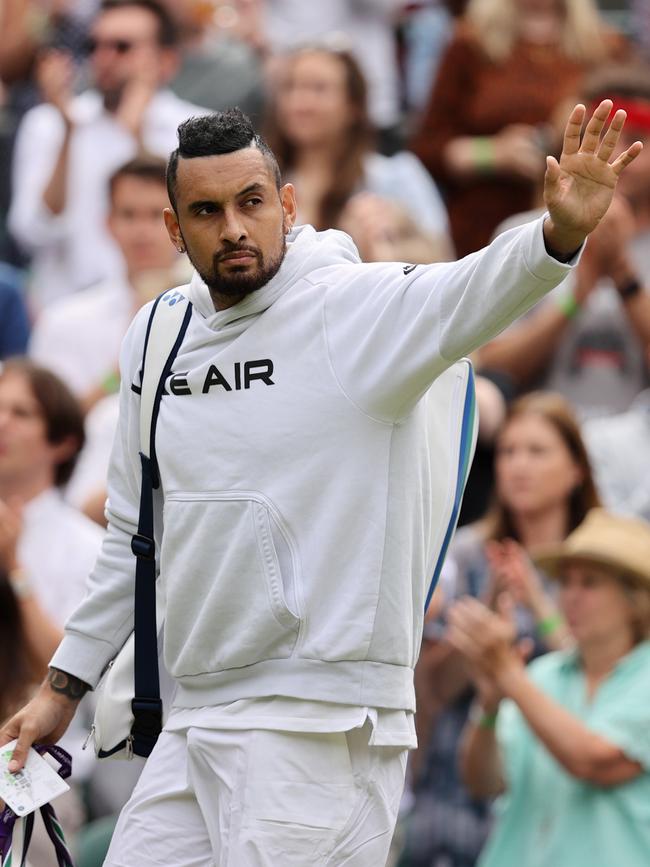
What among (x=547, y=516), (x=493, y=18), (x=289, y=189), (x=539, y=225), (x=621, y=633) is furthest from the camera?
(x=493, y=18)

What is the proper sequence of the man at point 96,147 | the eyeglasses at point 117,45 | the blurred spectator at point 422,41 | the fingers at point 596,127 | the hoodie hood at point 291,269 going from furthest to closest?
1. the blurred spectator at point 422,41
2. the eyeglasses at point 117,45
3. the man at point 96,147
4. the hoodie hood at point 291,269
5. the fingers at point 596,127

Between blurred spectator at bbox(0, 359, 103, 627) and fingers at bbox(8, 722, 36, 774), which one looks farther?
blurred spectator at bbox(0, 359, 103, 627)

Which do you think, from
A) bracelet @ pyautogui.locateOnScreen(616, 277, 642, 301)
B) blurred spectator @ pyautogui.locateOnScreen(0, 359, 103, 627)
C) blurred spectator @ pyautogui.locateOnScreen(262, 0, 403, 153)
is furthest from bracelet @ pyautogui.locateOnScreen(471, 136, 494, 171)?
blurred spectator @ pyautogui.locateOnScreen(0, 359, 103, 627)

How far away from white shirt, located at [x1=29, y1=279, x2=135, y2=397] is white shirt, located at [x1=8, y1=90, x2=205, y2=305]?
33.0 inches

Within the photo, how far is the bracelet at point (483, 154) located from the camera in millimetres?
9578

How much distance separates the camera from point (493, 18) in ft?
31.6

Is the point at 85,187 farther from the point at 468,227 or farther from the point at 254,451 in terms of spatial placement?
the point at 254,451

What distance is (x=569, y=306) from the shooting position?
26.8 ft

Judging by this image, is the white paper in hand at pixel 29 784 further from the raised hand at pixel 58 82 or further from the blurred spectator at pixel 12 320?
the raised hand at pixel 58 82

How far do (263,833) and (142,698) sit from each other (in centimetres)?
55

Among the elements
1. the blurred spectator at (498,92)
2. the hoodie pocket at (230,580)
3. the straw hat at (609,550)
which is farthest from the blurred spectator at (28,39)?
the hoodie pocket at (230,580)

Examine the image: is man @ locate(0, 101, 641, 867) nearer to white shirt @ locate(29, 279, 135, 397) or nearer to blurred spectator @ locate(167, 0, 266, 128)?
white shirt @ locate(29, 279, 135, 397)

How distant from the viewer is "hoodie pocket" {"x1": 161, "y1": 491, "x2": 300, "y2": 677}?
3.95m

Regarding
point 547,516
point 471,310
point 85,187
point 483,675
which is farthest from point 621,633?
Result: point 85,187
